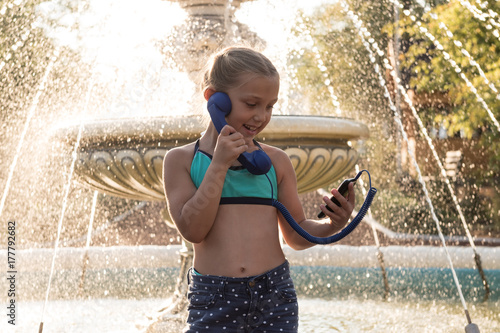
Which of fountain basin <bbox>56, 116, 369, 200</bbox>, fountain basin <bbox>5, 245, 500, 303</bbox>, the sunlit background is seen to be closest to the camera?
fountain basin <bbox>56, 116, 369, 200</bbox>

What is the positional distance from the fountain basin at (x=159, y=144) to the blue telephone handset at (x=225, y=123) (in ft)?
6.85

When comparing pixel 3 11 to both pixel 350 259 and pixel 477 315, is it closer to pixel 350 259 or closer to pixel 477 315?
pixel 350 259

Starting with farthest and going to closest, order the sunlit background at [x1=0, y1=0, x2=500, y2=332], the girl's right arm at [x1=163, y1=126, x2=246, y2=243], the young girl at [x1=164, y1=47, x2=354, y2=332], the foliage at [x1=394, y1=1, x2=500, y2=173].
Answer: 1. the foliage at [x1=394, y1=1, x2=500, y2=173]
2. the sunlit background at [x1=0, y1=0, x2=500, y2=332]
3. the young girl at [x1=164, y1=47, x2=354, y2=332]
4. the girl's right arm at [x1=163, y1=126, x2=246, y2=243]

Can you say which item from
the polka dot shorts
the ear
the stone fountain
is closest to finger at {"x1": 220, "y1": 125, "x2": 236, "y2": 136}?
the ear

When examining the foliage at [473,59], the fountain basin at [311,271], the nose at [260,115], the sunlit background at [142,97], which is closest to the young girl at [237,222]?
the nose at [260,115]

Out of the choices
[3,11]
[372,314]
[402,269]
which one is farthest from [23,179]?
[372,314]

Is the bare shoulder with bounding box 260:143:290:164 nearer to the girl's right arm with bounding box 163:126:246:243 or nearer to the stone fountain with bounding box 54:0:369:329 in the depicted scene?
the girl's right arm with bounding box 163:126:246:243

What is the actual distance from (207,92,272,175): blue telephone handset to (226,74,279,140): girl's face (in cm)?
2

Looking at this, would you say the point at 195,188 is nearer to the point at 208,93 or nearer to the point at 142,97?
the point at 208,93

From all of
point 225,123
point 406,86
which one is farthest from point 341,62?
Result: point 225,123

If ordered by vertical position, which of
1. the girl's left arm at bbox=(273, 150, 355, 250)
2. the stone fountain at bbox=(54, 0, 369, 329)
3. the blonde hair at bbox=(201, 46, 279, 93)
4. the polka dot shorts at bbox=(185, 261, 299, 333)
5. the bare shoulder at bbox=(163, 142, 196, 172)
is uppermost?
the blonde hair at bbox=(201, 46, 279, 93)

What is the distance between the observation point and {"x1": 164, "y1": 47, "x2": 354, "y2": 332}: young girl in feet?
6.43

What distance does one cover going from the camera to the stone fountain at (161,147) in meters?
4.16

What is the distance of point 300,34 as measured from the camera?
88.1 ft
